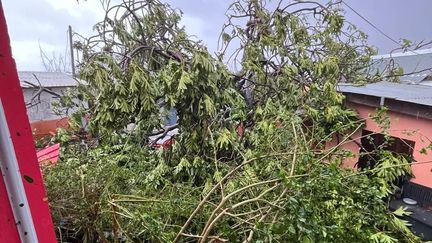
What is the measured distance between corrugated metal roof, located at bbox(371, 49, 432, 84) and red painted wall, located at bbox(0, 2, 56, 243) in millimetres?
5905

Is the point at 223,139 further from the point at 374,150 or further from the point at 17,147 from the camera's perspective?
the point at 17,147

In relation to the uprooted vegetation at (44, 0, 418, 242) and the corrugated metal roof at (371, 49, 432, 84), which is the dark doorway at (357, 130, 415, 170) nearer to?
the uprooted vegetation at (44, 0, 418, 242)

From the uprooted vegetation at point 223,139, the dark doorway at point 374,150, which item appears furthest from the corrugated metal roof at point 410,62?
the dark doorway at point 374,150

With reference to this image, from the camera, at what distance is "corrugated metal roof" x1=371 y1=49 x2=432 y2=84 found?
5.33 metres

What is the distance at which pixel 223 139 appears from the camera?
2688mm

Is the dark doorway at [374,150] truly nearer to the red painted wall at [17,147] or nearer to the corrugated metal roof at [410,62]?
the red painted wall at [17,147]

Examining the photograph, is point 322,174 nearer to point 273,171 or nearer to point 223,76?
point 273,171

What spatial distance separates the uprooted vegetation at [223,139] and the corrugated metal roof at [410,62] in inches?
27.5

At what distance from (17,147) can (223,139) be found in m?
2.09

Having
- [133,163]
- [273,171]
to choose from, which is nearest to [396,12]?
[273,171]

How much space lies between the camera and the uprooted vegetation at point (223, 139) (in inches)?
49.9

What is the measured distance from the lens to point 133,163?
8.47 feet

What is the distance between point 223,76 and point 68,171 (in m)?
1.82

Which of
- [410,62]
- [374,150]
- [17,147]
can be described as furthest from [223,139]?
[410,62]
